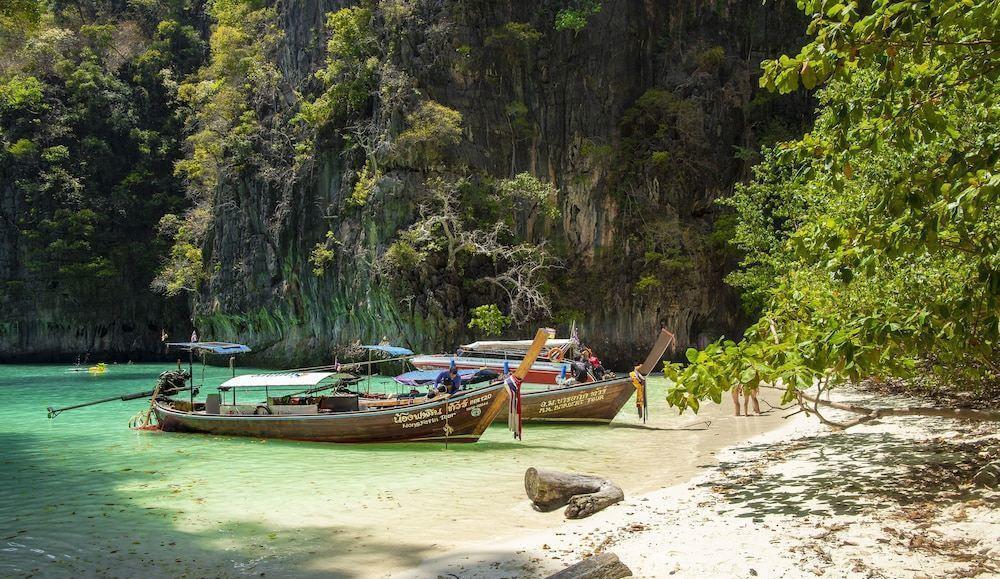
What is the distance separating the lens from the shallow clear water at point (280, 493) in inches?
267

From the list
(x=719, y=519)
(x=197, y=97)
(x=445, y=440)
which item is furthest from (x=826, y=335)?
(x=197, y=97)

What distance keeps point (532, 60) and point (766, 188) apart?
38.4ft

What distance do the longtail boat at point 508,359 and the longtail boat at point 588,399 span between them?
4164 mm

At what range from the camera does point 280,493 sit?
A: 368 inches

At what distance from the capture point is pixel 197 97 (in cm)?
3762

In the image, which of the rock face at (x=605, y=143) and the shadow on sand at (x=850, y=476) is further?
the rock face at (x=605, y=143)

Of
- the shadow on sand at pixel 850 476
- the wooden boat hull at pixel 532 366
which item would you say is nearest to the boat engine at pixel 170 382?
the wooden boat hull at pixel 532 366

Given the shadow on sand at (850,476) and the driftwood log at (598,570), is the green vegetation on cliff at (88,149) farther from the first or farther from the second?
the driftwood log at (598,570)

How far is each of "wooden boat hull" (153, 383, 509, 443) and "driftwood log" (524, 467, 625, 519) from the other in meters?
4.06

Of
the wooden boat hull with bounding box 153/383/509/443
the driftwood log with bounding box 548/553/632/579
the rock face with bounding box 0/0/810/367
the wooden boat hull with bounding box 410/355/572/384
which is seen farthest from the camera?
the rock face with bounding box 0/0/810/367

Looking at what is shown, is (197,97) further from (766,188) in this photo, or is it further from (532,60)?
(766,188)

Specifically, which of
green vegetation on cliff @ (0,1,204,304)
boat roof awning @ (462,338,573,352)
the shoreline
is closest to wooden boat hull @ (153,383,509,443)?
the shoreline

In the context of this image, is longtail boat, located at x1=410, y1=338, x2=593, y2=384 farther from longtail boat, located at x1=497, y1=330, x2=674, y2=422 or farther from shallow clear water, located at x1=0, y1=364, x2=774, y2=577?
shallow clear water, located at x1=0, y1=364, x2=774, y2=577

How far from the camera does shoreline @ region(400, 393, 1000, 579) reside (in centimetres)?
496
